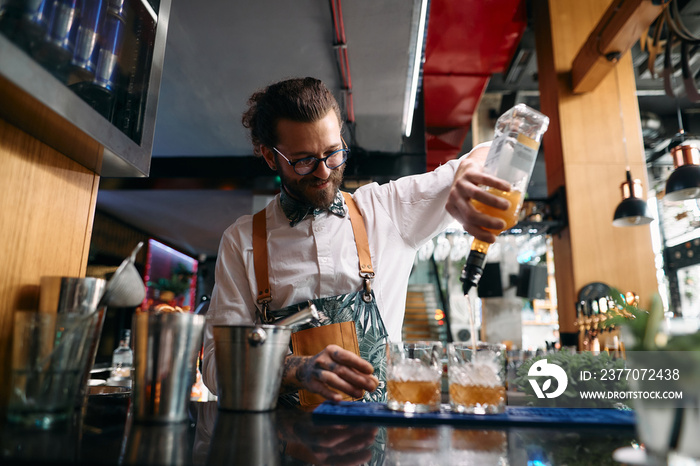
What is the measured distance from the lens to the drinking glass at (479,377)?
2.88ft

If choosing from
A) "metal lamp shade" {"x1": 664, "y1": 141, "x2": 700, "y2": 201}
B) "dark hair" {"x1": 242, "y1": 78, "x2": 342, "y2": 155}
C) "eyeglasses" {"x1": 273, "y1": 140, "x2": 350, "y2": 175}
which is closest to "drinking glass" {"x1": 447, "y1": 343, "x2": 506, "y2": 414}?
"eyeglasses" {"x1": 273, "y1": 140, "x2": 350, "y2": 175}

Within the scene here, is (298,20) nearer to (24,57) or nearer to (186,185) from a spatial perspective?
(24,57)

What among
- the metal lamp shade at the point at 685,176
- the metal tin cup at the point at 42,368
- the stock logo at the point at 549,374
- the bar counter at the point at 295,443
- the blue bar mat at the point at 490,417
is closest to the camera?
the bar counter at the point at 295,443

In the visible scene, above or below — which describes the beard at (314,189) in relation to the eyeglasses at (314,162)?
below

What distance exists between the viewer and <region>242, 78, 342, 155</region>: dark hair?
1474 millimetres

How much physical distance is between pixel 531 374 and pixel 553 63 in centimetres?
502

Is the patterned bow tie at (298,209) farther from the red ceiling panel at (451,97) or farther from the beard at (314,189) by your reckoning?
the red ceiling panel at (451,97)

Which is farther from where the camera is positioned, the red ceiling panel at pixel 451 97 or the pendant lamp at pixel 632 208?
the red ceiling panel at pixel 451 97

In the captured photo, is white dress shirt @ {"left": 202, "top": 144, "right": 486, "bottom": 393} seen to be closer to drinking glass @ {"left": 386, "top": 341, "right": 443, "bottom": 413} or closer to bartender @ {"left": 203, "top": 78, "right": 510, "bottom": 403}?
bartender @ {"left": 203, "top": 78, "right": 510, "bottom": 403}

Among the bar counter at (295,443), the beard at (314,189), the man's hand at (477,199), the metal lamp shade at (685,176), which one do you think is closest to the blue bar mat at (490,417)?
the bar counter at (295,443)

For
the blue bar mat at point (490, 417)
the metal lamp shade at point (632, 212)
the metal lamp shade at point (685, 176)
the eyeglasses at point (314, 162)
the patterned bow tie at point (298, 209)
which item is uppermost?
the metal lamp shade at point (685, 176)

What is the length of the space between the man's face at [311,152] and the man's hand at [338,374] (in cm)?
64

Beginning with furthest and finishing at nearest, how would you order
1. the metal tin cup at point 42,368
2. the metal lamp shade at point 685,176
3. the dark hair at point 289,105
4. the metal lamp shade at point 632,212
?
the metal lamp shade at point 632,212, the metal lamp shade at point 685,176, the dark hair at point 289,105, the metal tin cup at point 42,368

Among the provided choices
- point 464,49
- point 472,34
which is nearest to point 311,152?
point 472,34
